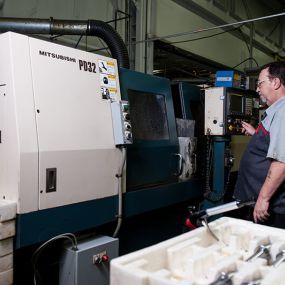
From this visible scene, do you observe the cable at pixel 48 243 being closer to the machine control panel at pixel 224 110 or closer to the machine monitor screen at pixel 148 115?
the machine monitor screen at pixel 148 115

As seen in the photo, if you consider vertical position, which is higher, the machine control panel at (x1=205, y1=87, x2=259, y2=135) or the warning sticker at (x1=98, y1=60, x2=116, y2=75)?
A: the warning sticker at (x1=98, y1=60, x2=116, y2=75)

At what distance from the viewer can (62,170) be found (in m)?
1.67

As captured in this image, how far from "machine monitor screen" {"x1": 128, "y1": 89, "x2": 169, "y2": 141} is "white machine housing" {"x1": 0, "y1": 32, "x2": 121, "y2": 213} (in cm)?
31

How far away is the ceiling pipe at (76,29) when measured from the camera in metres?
2.50

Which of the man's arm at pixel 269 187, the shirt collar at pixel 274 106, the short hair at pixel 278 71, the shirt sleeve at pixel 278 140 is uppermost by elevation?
the short hair at pixel 278 71

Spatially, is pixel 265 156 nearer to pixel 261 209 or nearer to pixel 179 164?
pixel 261 209

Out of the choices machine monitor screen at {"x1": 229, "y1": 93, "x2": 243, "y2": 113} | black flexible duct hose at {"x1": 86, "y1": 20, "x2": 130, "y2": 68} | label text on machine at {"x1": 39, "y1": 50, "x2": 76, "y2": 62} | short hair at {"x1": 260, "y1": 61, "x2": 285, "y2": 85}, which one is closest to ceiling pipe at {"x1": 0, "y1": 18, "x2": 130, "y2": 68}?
black flexible duct hose at {"x1": 86, "y1": 20, "x2": 130, "y2": 68}

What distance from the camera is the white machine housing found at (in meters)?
1.52

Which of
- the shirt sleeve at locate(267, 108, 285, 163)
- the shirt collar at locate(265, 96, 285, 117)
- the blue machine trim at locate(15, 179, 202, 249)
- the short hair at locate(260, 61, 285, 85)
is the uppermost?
the short hair at locate(260, 61, 285, 85)

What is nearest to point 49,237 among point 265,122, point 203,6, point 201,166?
point 265,122

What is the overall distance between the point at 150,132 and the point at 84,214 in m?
0.81

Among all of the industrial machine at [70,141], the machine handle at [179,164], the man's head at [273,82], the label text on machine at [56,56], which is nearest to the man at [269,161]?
the man's head at [273,82]

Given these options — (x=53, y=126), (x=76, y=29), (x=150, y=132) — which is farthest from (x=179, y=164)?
(x=76, y=29)

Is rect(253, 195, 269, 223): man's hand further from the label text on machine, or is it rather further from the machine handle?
the label text on machine
